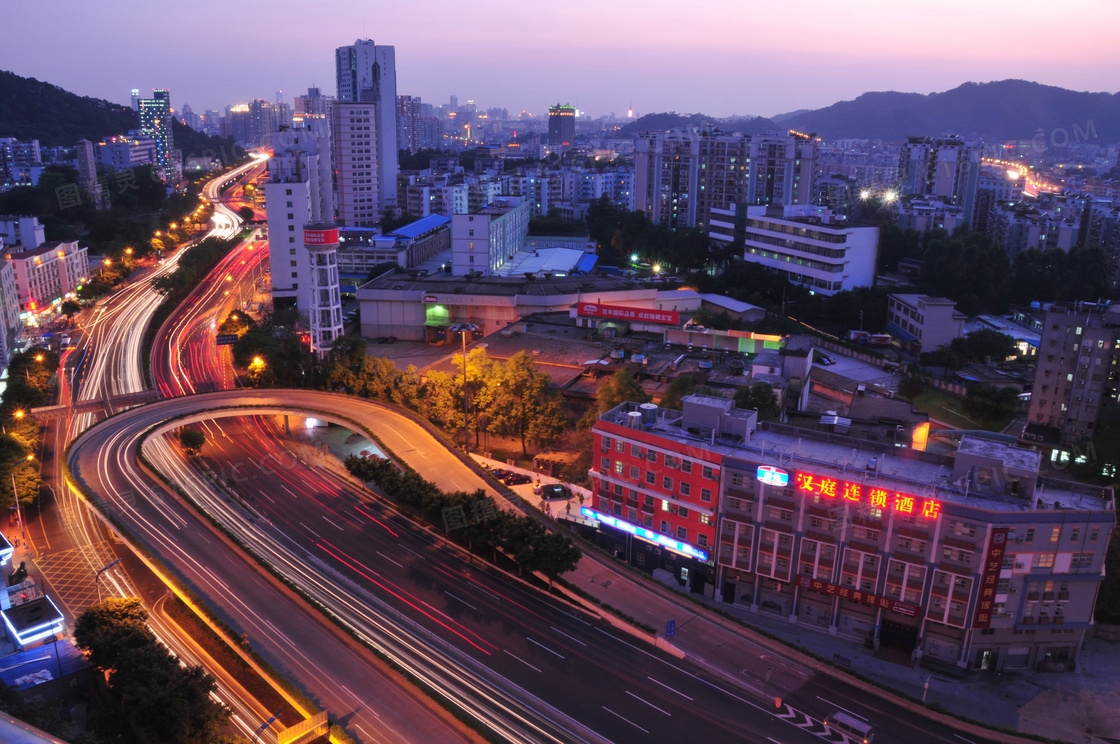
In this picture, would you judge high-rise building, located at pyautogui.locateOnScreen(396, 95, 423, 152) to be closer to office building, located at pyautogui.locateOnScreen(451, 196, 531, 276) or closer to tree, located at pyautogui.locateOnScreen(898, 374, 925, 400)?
office building, located at pyautogui.locateOnScreen(451, 196, 531, 276)

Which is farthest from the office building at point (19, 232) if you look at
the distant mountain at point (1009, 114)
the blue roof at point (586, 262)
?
the distant mountain at point (1009, 114)

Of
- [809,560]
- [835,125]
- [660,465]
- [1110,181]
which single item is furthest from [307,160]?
[835,125]

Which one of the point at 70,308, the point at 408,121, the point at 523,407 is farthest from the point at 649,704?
the point at 408,121

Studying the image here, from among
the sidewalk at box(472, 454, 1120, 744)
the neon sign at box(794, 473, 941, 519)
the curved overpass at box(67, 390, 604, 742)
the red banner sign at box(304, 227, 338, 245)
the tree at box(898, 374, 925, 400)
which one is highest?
the red banner sign at box(304, 227, 338, 245)

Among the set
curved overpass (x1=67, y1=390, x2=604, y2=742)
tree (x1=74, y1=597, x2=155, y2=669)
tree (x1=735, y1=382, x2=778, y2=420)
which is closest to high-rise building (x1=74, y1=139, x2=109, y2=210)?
curved overpass (x1=67, y1=390, x2=604, y2=742)

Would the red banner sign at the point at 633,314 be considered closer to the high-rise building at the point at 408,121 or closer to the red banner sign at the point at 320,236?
the red banner sign at the point at 320,236

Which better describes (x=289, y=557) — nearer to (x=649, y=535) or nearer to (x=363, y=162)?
(x=649, y=535)

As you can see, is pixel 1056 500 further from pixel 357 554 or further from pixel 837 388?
pixel 357 554
